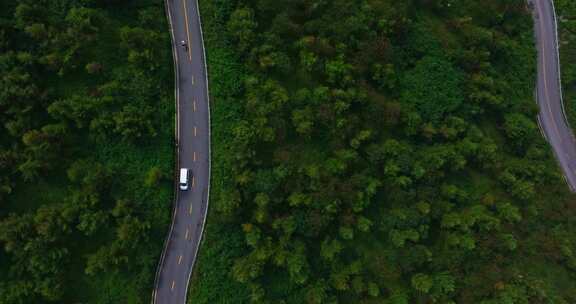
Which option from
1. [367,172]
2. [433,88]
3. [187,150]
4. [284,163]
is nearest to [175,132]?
[187,150]

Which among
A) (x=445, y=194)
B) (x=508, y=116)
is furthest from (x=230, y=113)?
(x=508, y=116)

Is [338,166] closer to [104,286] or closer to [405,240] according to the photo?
[405,240]

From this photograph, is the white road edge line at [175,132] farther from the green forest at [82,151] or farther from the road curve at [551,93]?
the road curve at [551,93]

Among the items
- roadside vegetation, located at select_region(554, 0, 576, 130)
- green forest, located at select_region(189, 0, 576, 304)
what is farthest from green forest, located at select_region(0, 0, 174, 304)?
roadside vegetation, located at select_region(554, 0, 576, 130)

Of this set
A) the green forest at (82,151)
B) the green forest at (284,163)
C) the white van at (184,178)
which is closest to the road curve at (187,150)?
the white van at (184,178)

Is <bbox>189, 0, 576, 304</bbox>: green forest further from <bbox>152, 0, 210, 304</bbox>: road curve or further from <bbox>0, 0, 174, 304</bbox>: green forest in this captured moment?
<bbox>0, 0, 174, 304</bbox>: green forest

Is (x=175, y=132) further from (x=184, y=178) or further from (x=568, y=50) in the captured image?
(x=568, y=50)
